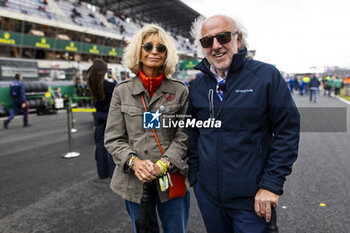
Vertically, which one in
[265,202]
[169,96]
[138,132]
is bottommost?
[265,202]

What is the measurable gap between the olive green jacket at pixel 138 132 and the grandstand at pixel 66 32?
37.5 feet

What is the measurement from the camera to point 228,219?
153 cm

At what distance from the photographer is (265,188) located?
1343mm

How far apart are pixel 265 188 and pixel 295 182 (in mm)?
2998

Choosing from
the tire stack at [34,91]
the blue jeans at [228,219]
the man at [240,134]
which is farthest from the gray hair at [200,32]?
the tire stack at [34,91]

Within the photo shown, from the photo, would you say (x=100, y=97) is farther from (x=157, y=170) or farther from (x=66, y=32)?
(x=66, y=32)

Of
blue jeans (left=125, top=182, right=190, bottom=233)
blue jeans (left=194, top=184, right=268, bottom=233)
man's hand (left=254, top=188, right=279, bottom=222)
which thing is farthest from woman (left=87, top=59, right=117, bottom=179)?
man's hand (left=254, top=188, right=279, bottom=222)

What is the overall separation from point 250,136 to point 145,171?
2.21 ft

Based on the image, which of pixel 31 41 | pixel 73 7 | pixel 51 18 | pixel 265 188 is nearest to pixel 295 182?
pixel 265 188

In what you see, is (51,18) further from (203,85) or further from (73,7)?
(203,85)

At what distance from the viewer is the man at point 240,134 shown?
53.5 inches

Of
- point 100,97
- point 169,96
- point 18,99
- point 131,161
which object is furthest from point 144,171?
point 18,99

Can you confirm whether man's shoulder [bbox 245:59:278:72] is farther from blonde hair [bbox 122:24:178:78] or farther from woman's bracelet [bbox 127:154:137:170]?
woman's bracelet [bbox 127:154:137:170]

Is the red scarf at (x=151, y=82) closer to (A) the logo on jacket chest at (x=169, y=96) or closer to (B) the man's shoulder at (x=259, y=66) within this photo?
(A) the logo on jacket chest at (x=169, y=96)
